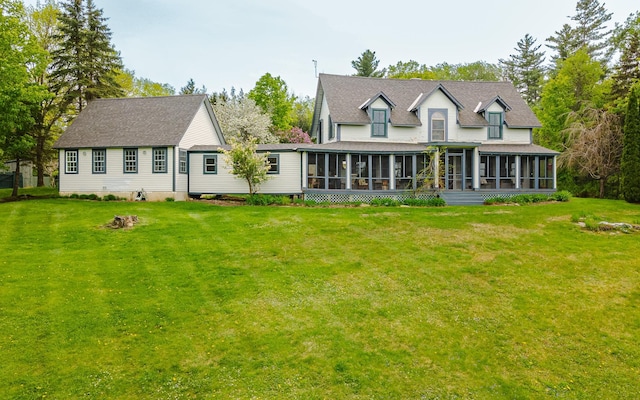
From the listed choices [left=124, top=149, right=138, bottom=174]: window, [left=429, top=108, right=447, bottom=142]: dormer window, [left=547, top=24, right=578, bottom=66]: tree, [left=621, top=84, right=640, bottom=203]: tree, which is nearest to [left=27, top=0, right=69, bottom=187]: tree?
[left=124, top=149, right=138, bottom=174]: window

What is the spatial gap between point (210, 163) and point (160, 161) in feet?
9.14

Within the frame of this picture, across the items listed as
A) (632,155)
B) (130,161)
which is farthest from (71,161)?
(632,155)

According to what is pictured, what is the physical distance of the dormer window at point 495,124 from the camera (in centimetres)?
2680

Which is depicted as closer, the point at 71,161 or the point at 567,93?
the point at 71,161

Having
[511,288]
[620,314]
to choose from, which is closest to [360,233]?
[511,288]

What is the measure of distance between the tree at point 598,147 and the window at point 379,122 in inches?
622

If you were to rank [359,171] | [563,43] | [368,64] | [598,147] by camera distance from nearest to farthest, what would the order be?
1. [359,171]
2. [598,147]
3. [563,43]
4. [368,64]

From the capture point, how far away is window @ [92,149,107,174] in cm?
2345

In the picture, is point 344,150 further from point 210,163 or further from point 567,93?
point 567,93

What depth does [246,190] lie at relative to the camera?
907 inches

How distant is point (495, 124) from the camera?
88.1 ft

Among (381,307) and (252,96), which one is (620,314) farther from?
(252,96)

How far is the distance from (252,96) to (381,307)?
123 feet

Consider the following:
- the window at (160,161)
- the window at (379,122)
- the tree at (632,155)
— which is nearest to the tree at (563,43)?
the tree at (632,155)
